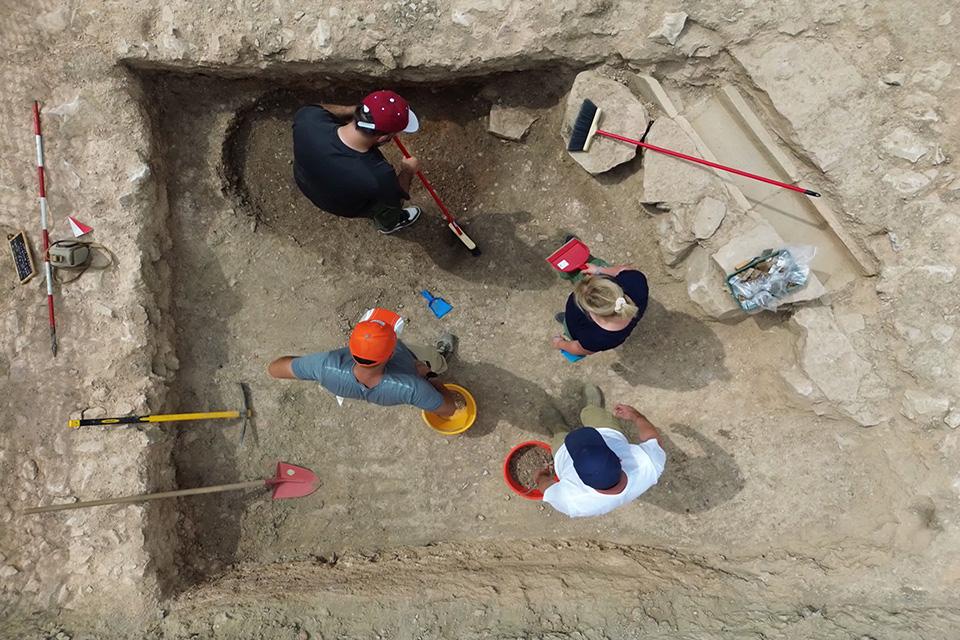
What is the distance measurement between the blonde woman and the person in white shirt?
674 mm

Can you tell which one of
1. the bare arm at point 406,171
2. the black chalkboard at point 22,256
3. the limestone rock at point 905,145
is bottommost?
the black chalkboard at point 22,256

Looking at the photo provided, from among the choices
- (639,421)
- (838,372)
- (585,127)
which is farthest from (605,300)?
(838,372)

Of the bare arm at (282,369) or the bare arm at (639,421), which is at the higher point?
the bare arm at (282,369)

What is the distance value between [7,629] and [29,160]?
3.56 m

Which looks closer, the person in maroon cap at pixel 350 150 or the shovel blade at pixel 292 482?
the person in maroon cap at pixel 350 150

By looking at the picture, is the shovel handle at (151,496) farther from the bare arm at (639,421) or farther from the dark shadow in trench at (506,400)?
the bare arm at (639,421)

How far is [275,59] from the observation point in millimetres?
4355

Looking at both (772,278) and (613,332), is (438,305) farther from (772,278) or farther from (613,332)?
(772,278)

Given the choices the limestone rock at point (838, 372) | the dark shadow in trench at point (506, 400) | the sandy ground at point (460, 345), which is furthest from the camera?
the dark shadow in trench at point (506, 400)

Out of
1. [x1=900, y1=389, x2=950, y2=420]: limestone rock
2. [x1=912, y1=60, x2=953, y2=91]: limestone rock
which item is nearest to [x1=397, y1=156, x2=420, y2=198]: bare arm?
[x1=912, y1=60, x2=953, y2=91]: limestone rock

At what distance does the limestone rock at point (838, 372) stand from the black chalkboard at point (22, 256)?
627 cm

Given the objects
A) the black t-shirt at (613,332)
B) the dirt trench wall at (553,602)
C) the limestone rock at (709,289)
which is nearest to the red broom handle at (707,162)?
the limestone rock at (709,289)

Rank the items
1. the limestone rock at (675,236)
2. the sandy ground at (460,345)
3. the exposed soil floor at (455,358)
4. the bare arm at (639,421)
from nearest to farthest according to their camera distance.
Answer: the sandy ground at (460,345), the bare arm at (639,421), the limestone rock at (675,236), the exposed soil floor at (455,358)

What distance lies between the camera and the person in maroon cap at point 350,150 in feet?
11.6
